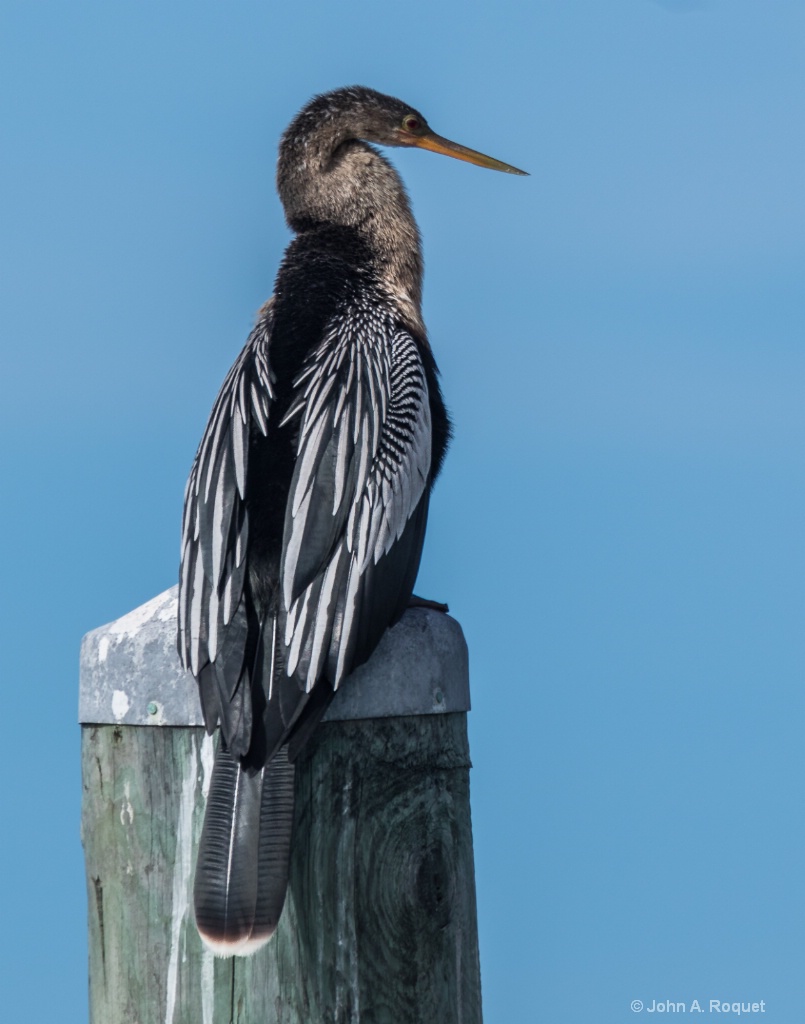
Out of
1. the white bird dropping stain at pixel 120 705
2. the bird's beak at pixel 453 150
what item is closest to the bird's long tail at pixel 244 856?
the white bird dropping stain at pixel 120 705

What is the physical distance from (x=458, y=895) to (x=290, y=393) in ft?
4.71

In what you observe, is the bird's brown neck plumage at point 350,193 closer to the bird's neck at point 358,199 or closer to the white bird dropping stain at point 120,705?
the bird's neck at point 358,199

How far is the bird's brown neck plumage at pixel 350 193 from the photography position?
4.79 meters

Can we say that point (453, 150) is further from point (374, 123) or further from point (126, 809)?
point (126, 809)

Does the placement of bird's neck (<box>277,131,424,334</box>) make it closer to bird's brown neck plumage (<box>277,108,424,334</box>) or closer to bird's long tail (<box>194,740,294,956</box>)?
bird's brown neck plumage (<box>277,108,424,334</box>)

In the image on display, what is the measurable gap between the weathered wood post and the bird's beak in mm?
3066

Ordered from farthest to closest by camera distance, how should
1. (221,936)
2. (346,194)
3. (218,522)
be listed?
(346,194), (218,522), (221,936)

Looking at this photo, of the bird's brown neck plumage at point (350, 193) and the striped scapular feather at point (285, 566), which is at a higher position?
the bird's brown neck plumage at point (350, 193)

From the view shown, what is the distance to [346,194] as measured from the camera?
4.88 metres

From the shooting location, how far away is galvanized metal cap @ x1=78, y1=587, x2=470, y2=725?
3.00m

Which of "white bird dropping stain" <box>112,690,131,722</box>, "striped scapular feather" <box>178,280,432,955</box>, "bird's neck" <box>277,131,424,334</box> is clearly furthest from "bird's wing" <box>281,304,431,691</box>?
"bird's neck" <box>277,131,424,334</box>

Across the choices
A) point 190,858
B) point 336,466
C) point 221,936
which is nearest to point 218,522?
point 336,466

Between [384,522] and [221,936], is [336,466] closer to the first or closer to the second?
[384,522]

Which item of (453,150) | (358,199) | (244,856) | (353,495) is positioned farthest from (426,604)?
(453,150)
